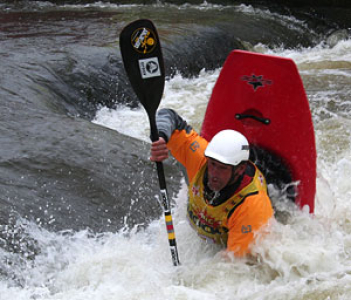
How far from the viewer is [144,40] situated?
8.75 feet

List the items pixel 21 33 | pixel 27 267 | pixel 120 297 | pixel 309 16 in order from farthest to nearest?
pixel 309 16
pixel 21 33
pixel 27 267
pixel 120 297

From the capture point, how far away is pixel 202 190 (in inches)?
108

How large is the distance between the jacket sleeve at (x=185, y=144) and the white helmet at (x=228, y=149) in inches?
11.3

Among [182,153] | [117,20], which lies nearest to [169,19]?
[117,20]

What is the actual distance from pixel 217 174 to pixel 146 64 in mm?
771

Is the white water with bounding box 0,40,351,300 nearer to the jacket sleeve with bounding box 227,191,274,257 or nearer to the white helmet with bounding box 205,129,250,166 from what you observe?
the jacket sleeve with bounding box 227,191,274,257

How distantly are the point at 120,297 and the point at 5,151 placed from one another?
1.61 m

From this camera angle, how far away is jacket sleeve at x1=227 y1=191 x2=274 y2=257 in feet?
8.42

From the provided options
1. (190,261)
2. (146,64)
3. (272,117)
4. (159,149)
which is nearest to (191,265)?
(190,261)

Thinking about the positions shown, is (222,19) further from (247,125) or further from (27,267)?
(27,267)

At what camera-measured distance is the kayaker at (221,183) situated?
2.52 m

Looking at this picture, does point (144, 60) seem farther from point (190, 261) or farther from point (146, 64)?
point (190, 261)

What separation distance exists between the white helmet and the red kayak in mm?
645

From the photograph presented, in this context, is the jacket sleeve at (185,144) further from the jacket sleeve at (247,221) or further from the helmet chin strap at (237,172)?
the jacket sleeve at (247,221)
